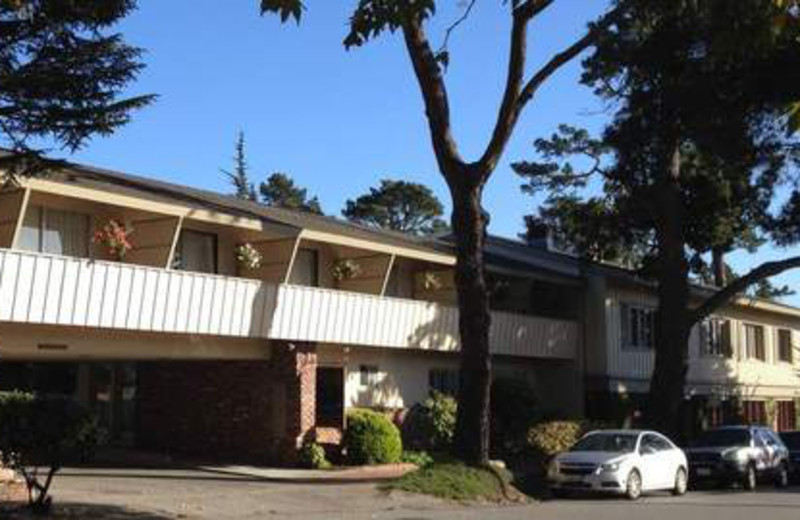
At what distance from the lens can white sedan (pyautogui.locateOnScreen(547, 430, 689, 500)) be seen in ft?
80.2

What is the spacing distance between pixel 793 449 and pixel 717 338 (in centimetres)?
1389

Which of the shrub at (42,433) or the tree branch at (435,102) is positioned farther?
the tree branch at (435,102)

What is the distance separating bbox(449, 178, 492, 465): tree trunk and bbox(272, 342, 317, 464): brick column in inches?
198

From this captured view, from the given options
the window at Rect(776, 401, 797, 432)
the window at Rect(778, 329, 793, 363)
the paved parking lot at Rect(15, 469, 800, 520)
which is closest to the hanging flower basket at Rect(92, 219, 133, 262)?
the paved parking lot at Rect(15, 469, 800, 520)

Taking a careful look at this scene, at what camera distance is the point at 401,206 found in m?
91.4

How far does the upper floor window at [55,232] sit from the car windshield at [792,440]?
21.0m

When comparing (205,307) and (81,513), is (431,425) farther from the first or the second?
(81,513)

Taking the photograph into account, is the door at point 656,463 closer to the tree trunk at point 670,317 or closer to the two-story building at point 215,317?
the two-story building at point 215,317

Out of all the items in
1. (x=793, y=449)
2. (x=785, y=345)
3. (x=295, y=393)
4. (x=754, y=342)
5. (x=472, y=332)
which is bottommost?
(x=793, y=449)

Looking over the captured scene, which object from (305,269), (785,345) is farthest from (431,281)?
(785,345)

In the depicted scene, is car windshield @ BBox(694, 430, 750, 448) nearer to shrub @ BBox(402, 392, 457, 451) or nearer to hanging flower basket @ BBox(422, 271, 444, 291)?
shrub @ BBox(402, 392, 457, 451)

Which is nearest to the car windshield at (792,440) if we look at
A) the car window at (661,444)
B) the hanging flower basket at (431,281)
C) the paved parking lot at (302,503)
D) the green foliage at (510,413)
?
the green foliage at (510,413)

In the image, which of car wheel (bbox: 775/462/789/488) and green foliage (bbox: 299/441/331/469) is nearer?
green foliage (bbox: 299/441/331/469)

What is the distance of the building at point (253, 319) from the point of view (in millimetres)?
23219
